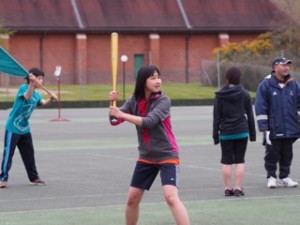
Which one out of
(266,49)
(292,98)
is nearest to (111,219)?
(292,98)

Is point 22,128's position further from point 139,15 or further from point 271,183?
point 139,15

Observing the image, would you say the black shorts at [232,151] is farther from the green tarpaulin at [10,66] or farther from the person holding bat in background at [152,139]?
the person holding bat in background at [152,139]

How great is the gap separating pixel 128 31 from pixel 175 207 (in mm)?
56207

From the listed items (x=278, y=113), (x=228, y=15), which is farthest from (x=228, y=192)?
(x=228, y=15)

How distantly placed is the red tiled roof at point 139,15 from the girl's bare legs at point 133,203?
5178 cm

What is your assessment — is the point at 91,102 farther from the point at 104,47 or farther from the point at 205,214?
the point at 205,214

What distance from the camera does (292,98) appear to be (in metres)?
13.4

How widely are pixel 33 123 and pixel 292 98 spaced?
1756 centimetres

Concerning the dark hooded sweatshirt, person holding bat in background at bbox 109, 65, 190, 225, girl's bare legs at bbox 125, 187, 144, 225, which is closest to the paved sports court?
the dark hooded sweatshirt

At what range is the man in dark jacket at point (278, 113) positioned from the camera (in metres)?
13.3

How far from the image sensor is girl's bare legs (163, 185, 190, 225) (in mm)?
8773

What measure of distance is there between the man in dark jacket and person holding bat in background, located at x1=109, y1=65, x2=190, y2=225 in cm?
433

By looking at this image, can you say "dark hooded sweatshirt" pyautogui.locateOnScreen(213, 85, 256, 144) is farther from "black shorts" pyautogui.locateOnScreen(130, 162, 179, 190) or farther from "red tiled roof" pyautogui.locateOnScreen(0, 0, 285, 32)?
"red tiled roof" pyautogui.locateOnScreen(0, 0, 285, 32)

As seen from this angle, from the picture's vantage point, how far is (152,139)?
909cm
